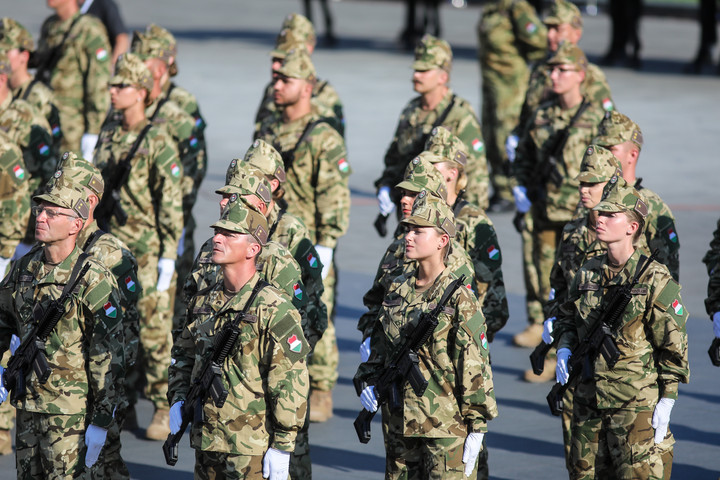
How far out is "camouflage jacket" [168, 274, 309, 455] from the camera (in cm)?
572

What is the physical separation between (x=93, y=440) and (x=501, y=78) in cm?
963

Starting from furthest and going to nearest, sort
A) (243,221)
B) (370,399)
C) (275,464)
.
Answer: (370,399), (243,221), (275,464)

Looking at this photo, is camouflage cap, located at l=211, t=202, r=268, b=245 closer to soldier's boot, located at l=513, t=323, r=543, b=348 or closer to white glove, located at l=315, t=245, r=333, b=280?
white glove, located at l=315, t=245, r=333, b=280

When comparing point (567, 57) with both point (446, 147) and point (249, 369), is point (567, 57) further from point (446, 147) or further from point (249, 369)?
point (249, 369)

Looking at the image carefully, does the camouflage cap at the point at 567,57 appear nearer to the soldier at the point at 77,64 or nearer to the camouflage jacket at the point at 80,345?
the soldier at the point at 77,64

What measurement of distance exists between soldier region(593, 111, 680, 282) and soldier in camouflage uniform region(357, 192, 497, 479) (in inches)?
70.0

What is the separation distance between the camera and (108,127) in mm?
8867

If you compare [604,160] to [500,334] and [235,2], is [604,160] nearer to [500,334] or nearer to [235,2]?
[500,334]

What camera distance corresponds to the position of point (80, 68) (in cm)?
1195

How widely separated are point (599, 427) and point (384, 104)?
16.0 metres

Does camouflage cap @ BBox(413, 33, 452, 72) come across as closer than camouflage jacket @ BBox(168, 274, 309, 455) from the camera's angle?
No

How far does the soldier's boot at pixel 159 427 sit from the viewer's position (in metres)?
8.38

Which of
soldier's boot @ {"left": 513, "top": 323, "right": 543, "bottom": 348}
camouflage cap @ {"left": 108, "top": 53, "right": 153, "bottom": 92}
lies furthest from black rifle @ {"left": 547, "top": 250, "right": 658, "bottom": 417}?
soldier's boot @ {"left": 513, "top": 323, "right": 543, "bottom": 348}

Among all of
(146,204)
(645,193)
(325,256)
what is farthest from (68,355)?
(645,193)
